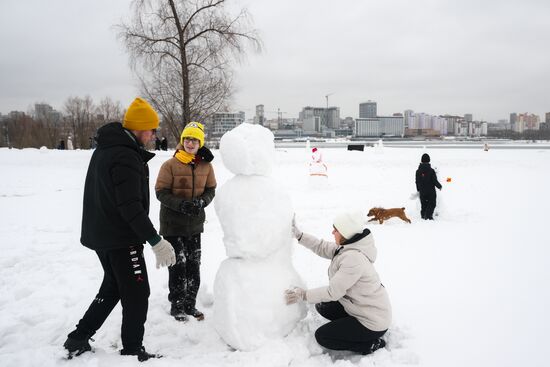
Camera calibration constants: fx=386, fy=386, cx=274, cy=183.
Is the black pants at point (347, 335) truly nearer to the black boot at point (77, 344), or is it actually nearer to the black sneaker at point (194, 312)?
the black sneaker at point (194, 312)

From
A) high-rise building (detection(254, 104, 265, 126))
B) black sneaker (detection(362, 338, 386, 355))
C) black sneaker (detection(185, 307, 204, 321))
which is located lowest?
black sneaker (detection(362, 338, 386, 355))

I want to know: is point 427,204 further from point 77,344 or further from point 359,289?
point 77,344

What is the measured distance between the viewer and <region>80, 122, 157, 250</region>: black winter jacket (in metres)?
2.88

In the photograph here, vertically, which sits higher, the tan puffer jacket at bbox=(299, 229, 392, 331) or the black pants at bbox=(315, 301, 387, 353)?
the tan puffer jacket at bbox=(299, 229, 392, 331)

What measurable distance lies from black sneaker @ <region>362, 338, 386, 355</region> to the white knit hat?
2.98 ft

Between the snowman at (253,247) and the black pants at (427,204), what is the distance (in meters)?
5.83

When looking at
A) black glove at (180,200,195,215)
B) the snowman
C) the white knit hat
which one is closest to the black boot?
the snowman

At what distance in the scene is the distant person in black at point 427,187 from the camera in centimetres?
833

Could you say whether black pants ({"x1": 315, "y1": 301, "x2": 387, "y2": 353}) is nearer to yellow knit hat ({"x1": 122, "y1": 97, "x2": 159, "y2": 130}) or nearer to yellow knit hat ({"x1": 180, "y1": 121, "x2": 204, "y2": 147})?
yellow knit hat ({"x1": 180, "y1": 121, "x2": 204, "y2": 147})

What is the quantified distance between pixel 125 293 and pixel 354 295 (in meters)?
1.89

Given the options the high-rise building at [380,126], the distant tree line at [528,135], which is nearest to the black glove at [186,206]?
the distant tree line at [528,135]

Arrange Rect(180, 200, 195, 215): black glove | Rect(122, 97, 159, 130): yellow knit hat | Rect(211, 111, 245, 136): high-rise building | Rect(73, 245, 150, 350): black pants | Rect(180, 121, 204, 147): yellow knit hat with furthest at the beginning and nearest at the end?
Rect(211, 111, 245, 136): high-rise building
Rect(180, 121, 204, 147): yellow knit hat
Rect(180, 200, 195, 215): black glove
Rect(122, 97, 159, 130): yellow knit hat
Rect(73, 245, 150, 350): black pants

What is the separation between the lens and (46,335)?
3.56 metres

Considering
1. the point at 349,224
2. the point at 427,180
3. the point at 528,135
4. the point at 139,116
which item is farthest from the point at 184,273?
the point at 528,135
